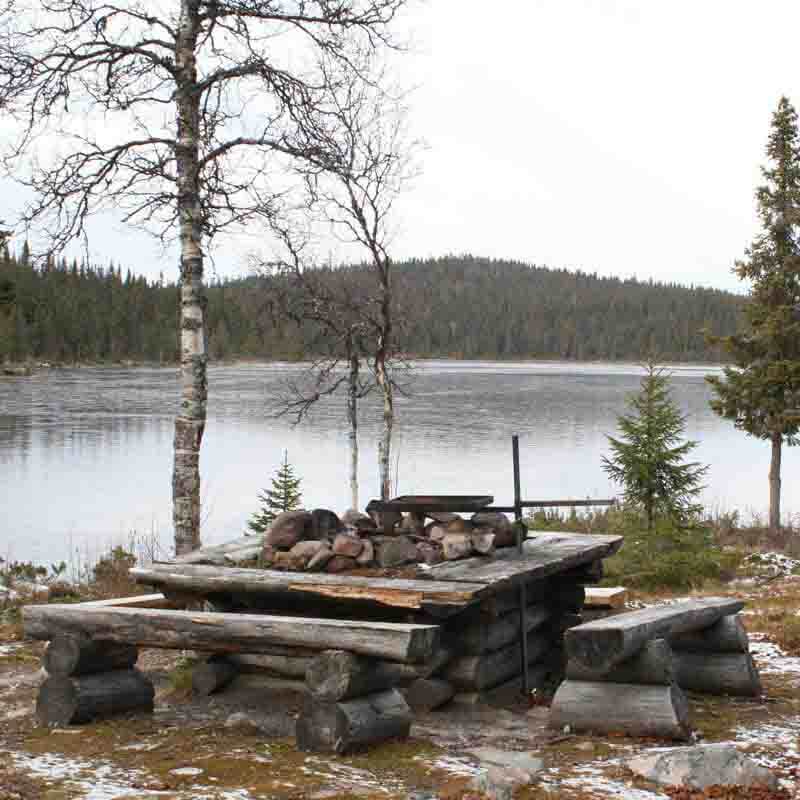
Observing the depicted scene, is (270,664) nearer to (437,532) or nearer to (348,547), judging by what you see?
(348,547)

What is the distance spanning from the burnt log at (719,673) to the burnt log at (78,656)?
3.76 meters

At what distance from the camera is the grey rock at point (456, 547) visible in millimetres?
7380

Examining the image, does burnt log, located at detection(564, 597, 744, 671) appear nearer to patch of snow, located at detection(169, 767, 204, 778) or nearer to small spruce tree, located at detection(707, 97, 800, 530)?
patch of snow, located at detection(169, 767, 204, 778)

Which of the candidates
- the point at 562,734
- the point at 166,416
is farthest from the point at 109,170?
the point at 166,416

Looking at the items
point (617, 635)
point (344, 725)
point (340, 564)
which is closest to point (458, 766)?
point (344, 725)

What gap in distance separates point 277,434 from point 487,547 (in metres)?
33.3

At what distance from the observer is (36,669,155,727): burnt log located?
6277mm

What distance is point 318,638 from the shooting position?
5758 millimetres

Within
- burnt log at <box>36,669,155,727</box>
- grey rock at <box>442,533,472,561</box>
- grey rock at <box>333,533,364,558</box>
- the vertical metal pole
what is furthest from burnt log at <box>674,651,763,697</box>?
burnt log at <box>36,669,155,727</box>

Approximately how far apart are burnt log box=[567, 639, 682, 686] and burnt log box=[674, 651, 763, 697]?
1092mm

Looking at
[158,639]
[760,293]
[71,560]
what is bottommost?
[71,560]

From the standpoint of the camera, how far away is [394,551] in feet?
23.8

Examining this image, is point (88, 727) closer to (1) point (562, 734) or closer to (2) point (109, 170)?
(1) point (562, 734)

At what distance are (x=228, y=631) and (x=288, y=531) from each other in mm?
1539
